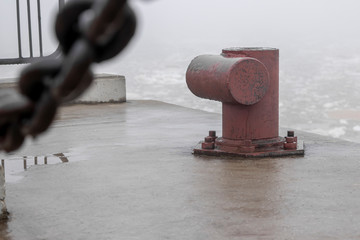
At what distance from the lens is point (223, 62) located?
599 centimetres

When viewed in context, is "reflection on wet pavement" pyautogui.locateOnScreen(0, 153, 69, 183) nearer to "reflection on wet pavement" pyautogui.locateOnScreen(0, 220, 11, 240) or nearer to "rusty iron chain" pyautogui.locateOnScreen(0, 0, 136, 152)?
"reflection on wet pavement" pyautogui.locateOnScreen(0, 220, 11, 240)

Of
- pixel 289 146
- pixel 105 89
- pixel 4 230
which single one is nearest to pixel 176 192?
pixel 4 230

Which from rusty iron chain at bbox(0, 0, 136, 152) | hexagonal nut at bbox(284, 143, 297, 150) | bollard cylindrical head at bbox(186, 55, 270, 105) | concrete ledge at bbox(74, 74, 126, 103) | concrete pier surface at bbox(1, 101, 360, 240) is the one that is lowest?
concrete pier surface at bbox(1, 101, 360, 240)

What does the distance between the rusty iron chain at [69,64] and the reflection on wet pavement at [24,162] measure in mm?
4761

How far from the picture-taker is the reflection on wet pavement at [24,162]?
18.9ft

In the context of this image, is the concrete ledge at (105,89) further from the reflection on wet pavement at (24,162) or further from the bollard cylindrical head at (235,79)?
the bollard cylindrical head at (235,79)

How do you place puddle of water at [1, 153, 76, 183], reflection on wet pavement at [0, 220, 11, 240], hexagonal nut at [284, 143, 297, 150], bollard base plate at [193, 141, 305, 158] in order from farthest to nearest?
hexagonal nut at [284, 143, 297, 150] < bollard base plate at [193, 141, 305, 158] < puddle of water at [1, 153, 76, 183] < reflection on wet pavement at [0, 220, 11, 240]

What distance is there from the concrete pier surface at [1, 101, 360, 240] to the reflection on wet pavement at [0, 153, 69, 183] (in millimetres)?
99

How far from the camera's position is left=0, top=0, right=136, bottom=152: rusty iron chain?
0.85 m

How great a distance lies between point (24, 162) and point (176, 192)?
1.79 m

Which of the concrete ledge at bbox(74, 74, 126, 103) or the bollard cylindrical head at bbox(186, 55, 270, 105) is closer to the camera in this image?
the bollard cylindrical head at bbox(186, 55, 270, 105)

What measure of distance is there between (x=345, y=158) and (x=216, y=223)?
8.00ft

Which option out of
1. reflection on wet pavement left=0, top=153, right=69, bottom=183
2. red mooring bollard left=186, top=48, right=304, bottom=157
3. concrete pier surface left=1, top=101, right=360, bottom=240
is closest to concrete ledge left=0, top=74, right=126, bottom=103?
concrete pier surface left=1, top=101, right=360, bottom=240

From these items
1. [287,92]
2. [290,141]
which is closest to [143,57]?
[287,92]
